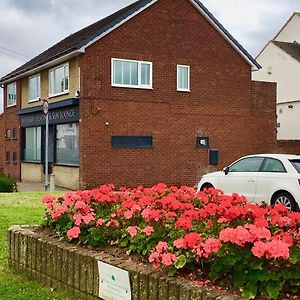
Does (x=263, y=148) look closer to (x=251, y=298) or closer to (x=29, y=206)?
(x=29, y=206)

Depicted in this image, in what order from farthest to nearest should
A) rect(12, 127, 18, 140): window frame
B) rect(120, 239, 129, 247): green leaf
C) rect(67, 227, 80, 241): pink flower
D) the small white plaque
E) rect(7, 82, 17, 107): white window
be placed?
rect(7, 82, 17, 107): white window
rect(12, 127, 18, 140): window frame
rect(67, 227, 80, 241): pink flower
rect(120, 239, 129, 247): green leaf
the small white plaque

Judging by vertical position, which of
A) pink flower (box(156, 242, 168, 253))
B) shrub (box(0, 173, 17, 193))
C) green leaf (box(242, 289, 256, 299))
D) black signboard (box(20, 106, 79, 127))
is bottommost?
shrub (box(0, 173, 17, 193))

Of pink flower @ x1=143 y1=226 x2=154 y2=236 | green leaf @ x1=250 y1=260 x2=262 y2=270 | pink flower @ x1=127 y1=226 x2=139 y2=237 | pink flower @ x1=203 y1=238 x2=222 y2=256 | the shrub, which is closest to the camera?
green leaf @ x1=250 y1=260 x2=262 y2=270

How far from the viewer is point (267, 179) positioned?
1351cm

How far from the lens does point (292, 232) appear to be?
457cm

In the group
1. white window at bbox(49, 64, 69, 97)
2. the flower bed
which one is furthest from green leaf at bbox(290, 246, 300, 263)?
white window at bbox(49, 64, 69, 97)

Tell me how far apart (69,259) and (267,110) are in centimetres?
2308

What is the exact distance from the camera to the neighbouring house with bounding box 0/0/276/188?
72.8ft

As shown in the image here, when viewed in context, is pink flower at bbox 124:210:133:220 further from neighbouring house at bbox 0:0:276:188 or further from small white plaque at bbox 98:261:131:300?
neighbouring house at bbox 0:0:276:188

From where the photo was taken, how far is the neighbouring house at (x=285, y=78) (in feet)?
116

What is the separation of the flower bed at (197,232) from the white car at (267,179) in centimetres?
651

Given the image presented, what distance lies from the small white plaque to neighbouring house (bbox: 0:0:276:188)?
17.2 meters

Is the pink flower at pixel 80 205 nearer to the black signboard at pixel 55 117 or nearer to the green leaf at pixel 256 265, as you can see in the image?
the green leaf at pixel 256 265

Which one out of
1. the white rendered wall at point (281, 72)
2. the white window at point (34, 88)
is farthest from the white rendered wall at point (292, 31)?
the white window at point (34, 88)
